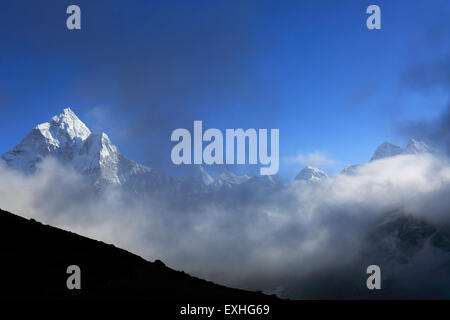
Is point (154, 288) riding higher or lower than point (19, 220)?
lower

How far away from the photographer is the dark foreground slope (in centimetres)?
5419

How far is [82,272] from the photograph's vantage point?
211 ft

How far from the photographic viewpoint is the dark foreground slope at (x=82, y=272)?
5419 centimetres

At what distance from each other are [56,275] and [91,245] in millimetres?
20429

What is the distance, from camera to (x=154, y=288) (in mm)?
61188
